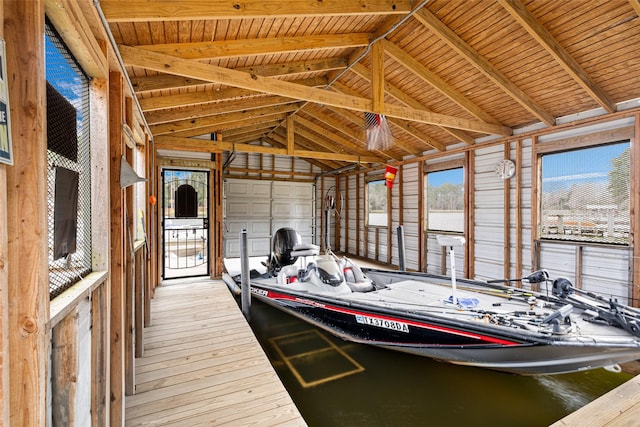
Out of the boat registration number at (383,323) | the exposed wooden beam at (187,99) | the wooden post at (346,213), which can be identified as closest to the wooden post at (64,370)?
the boat registration number at (383,323)

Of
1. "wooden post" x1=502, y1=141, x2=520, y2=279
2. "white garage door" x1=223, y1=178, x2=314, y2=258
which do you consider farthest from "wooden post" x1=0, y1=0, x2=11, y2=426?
"white garage door" x1=223, y1=178, x2=314, y2=258

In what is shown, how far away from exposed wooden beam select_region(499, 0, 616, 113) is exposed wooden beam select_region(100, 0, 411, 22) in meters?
1.49

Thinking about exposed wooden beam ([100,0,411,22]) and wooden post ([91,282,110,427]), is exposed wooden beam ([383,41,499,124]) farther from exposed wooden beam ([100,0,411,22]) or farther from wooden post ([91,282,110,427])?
wooden post ([91,282,110,427])

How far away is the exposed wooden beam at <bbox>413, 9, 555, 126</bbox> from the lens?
3.58 m

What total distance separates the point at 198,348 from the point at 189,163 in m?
4.08

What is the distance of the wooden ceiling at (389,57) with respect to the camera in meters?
2.87

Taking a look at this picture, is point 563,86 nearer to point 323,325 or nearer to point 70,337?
point 323,325

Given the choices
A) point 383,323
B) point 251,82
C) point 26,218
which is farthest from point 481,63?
point 26,218

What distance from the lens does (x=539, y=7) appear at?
319 centimetres

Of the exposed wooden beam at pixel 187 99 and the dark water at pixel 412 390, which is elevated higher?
the exposed wooden beam at pixel 187 99

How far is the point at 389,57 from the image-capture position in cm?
476

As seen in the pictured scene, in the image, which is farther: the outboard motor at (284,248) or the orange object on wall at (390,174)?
the orange object on wall at (390,174)

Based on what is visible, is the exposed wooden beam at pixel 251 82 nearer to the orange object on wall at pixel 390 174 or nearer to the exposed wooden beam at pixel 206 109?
the exposed wooden beam at pixel 206 109

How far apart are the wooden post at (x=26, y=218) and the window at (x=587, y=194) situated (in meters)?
5.97
